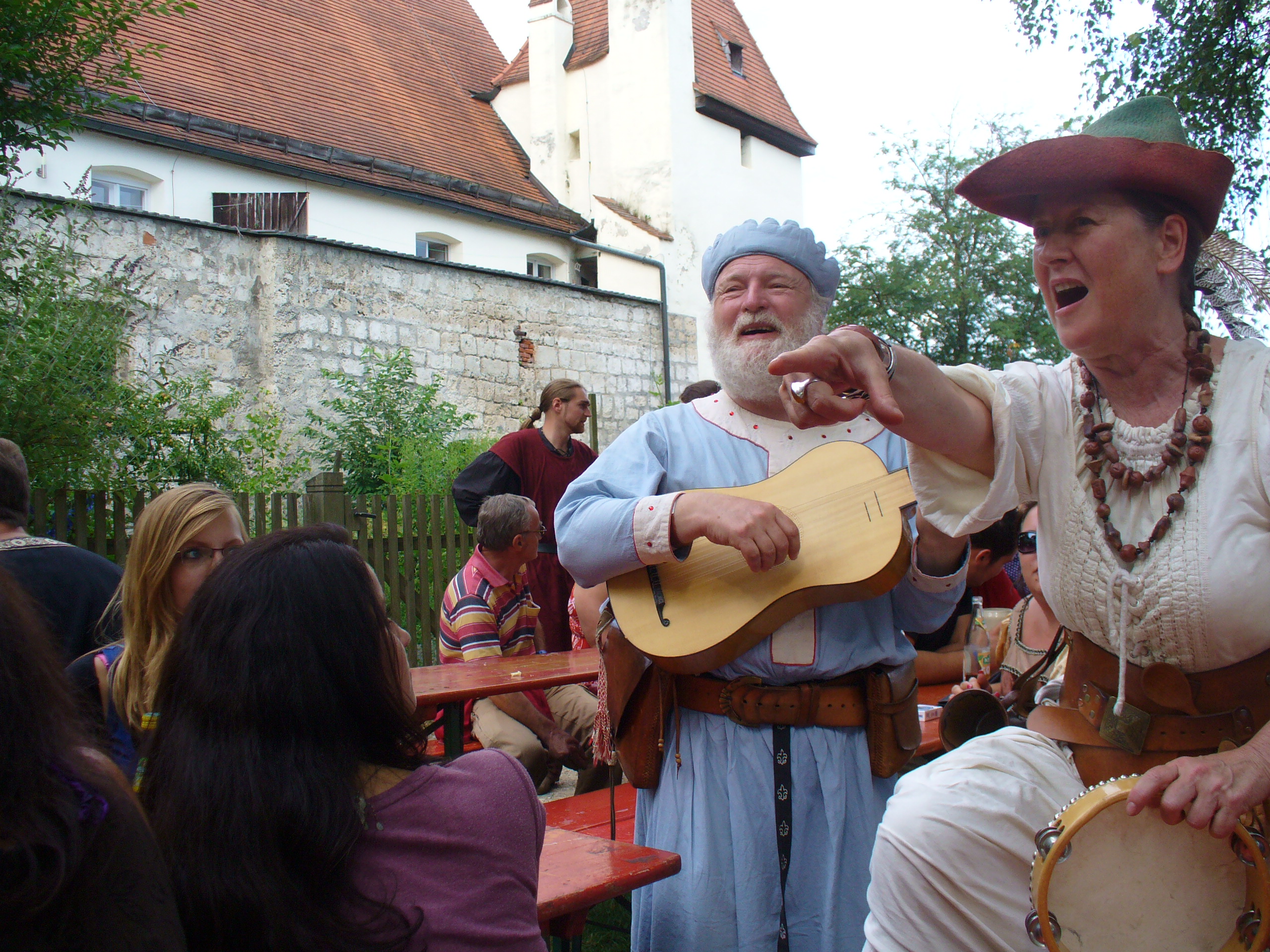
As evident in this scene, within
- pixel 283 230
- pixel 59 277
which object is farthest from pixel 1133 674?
pixel 283 230

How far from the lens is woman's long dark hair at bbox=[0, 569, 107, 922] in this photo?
3.47 ft

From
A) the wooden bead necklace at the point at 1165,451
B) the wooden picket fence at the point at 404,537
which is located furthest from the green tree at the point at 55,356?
the wooden bead necklace at the point at 1165,451

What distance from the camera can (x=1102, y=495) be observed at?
1622 mm

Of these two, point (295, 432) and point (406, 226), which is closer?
point (295, 432)

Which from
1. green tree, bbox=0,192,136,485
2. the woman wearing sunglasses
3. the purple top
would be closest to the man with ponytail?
green tree, bbox=0,192,136,485

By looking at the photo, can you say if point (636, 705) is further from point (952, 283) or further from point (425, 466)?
point (952, 283)

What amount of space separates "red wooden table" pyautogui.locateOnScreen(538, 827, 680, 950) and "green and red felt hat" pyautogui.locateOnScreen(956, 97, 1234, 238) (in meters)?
1.43

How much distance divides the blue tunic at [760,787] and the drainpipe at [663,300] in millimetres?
13257

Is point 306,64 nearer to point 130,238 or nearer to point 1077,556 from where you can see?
point 130,238

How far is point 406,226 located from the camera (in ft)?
47.4

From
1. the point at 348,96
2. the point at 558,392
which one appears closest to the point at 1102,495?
the point at 558,392

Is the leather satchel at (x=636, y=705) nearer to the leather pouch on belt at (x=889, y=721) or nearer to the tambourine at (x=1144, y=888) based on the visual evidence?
the leather pouch on belt at (x=889, y=721)

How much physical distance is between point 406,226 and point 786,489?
515 inches

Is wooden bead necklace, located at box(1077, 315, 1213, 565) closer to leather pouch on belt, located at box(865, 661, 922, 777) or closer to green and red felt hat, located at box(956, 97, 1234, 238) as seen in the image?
green and red felt hat, located at box(956, 97, 1234, 238)
